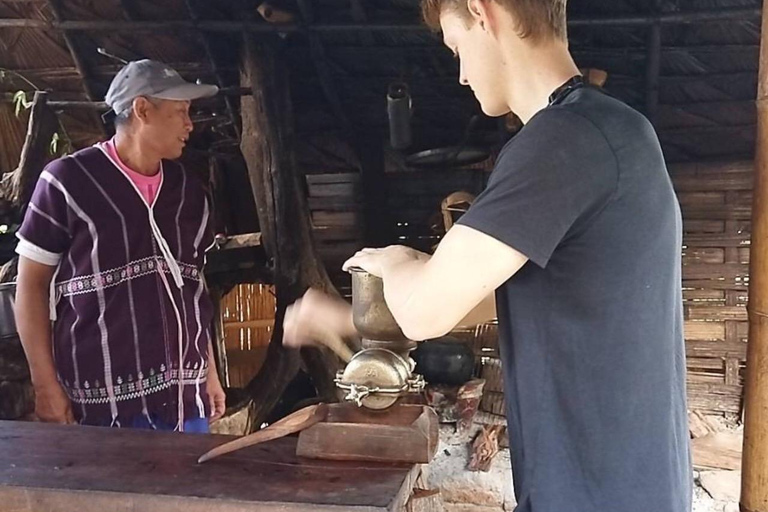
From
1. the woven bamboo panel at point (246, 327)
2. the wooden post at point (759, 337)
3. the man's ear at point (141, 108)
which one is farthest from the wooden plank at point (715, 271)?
the woven bamboo panel at point (246, 327)

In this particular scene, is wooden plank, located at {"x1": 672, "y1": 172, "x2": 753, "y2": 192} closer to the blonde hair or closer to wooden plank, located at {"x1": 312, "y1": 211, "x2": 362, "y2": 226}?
wooden plank, located at {"x1": 312, "y1": 211, "x2": 362, "y2": 226}

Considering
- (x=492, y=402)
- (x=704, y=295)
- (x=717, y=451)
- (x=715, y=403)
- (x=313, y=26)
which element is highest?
(x=313, y=26)

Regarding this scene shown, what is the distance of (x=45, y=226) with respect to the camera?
1.98 meters

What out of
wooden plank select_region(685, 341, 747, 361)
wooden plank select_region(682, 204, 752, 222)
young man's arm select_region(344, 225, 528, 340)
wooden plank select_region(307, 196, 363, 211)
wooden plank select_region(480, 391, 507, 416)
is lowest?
wooden plank select_region(480, 391, 507, 416)

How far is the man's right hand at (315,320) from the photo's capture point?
1368mm

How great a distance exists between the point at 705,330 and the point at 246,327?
153 inches

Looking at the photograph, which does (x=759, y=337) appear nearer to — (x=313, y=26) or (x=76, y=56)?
(x=313, y=26)

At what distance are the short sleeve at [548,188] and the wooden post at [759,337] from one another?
105cm

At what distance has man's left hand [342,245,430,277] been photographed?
47.1 inches

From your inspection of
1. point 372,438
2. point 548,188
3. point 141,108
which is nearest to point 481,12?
point 548,188

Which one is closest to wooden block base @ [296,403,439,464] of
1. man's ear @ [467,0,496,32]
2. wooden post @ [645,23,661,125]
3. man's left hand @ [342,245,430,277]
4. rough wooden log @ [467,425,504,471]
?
man's left hand @ [342,245,430,277]

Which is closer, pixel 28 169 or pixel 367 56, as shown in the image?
pixel 28 169

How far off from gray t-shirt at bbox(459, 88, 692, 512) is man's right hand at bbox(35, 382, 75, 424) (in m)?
1.41

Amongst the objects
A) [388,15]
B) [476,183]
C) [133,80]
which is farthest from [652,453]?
[476,183]
